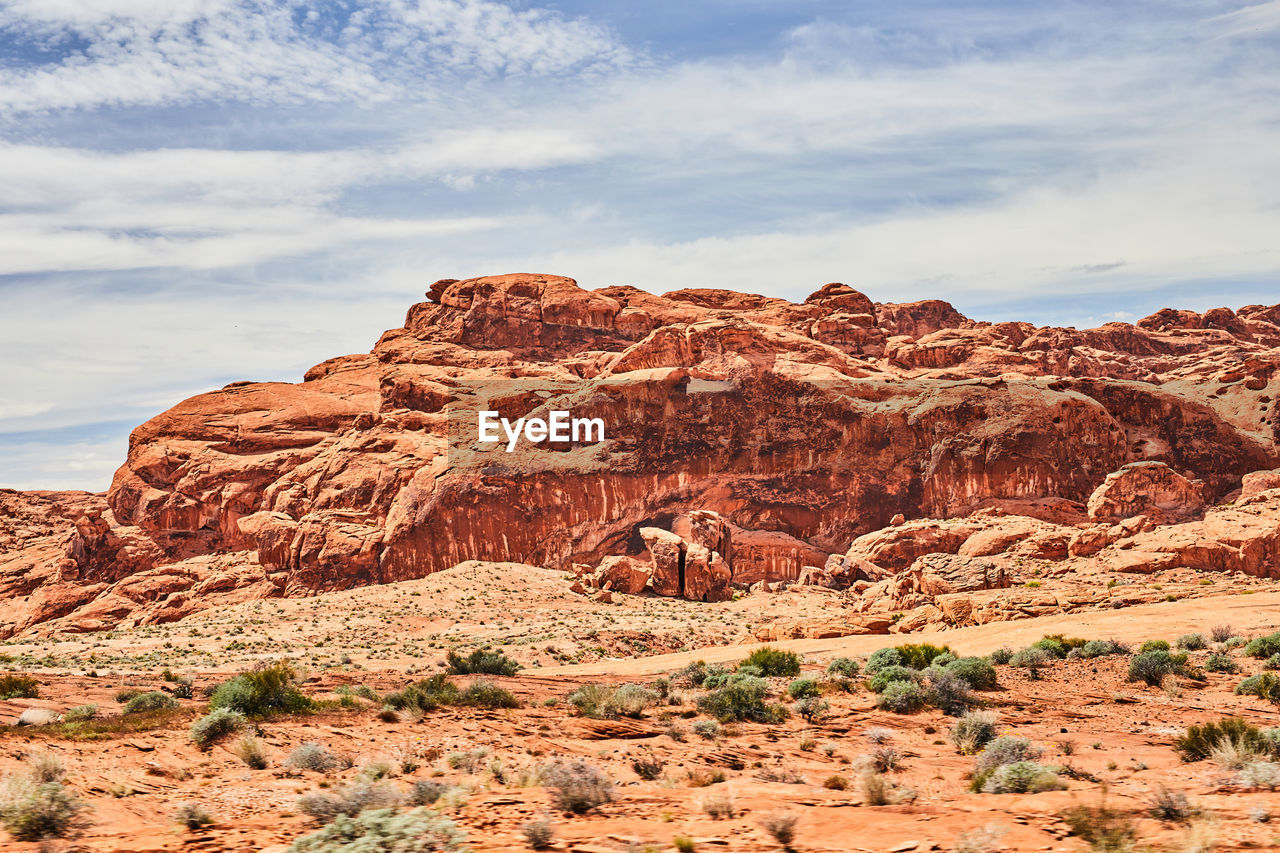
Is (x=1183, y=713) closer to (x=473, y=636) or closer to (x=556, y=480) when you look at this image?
(x=473, y=636)

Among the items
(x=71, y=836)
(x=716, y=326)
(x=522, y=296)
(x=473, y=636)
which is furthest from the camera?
(x=522, y=296)

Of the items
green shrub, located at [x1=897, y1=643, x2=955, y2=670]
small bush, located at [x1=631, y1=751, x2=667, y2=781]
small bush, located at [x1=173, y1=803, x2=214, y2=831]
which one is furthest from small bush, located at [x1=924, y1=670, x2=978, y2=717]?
small bush, located at [x1=173, y1=803, x2=214, y2=831]

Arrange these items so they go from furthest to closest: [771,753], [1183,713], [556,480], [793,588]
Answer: [556,480] < [793,588] < [1183,713] < [771,753]

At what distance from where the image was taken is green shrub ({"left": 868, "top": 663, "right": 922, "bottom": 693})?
63.4ft

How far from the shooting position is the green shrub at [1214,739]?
38.8 ft

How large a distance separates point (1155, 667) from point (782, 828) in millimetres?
15115

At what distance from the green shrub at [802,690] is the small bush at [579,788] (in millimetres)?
9393

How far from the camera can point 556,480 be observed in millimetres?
55406

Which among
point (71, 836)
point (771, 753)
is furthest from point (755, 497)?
point (71, 836)

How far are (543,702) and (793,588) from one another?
30.6 m

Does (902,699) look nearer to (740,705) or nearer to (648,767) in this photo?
(740,705)

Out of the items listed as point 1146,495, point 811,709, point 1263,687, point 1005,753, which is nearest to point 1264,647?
point 1263,687

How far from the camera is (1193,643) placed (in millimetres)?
22938

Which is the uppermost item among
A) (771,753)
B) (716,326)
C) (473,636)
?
(716,326)
